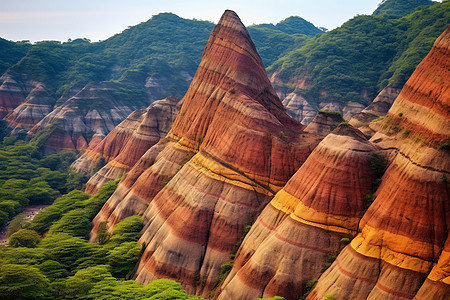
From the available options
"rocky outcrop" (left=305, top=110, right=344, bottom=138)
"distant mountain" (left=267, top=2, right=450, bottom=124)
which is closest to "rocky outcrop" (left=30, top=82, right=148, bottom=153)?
"distant mountain" (left=267, top=2, right=450, bottom=124)

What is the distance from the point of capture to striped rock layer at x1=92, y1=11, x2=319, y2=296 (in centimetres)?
4438

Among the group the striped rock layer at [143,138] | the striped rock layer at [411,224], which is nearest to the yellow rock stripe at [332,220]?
the striped rock layer at [411,224]

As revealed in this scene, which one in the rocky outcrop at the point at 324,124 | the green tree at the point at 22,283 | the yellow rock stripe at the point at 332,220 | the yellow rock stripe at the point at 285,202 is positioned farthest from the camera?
the rocky outcrop at the point at 324,124

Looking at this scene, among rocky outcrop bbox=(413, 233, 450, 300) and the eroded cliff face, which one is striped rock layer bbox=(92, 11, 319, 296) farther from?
the eroded cliff face

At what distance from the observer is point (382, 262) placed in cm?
3148

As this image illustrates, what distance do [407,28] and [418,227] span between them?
14786 cm

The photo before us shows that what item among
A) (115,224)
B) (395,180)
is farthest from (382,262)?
(115,224)

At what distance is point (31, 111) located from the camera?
147m

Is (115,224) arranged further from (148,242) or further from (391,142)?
(391,142)

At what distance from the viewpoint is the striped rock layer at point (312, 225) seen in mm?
35406

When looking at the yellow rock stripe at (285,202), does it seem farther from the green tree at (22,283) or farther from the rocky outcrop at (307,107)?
the rocky outcrop at (307,107)

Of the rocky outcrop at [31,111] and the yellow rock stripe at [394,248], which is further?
the rocky outcrop at [31,111]

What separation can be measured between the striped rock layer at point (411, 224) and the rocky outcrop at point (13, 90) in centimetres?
14889

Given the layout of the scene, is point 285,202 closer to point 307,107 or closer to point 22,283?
point 22,283
